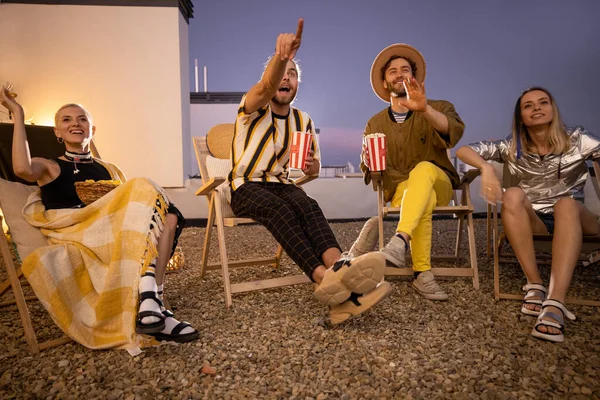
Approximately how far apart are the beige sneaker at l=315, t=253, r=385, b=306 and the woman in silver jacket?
758mm

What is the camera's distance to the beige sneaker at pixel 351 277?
1.59 m

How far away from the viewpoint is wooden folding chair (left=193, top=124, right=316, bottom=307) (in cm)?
221

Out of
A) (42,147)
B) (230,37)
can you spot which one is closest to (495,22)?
(230,37)

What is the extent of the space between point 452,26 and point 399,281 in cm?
1564

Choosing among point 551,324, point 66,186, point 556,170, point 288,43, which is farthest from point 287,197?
point 556,170

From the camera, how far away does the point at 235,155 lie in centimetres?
231

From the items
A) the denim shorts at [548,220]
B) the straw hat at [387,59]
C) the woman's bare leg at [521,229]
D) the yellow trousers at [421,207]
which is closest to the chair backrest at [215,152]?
the straw hat at [387,59]

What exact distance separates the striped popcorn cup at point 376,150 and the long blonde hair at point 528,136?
2.47 feet

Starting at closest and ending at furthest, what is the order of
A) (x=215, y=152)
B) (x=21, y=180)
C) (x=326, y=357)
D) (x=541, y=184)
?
1. (x=326, y=357)
2. (x=21, y=180)
3. (x=541, y=184)
4. (x=215, y=152)

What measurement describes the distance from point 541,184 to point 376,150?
95 cm

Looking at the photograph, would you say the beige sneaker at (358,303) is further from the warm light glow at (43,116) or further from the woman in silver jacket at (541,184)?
the warm light glow at (43,116)

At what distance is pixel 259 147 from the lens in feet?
7.48

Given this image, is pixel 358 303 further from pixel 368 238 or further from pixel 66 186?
pixel 66 186

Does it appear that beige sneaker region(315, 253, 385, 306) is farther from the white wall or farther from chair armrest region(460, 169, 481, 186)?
the white wall
